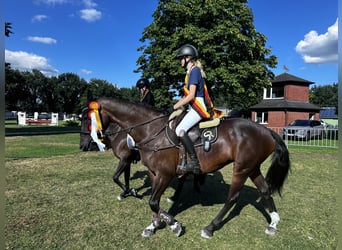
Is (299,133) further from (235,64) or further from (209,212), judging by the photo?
(209,212)

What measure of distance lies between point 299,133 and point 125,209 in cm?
1629

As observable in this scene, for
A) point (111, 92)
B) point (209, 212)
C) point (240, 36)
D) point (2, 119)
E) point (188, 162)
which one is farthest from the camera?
point (111, 92)

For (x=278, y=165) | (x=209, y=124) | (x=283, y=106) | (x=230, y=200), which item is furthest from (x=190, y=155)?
(x=283, y=106)

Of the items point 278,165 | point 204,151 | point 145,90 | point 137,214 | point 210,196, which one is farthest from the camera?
point 210,196

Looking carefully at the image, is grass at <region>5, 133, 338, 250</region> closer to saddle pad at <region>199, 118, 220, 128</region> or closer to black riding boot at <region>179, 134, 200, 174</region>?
black riding boot at <region>179, 134, 200, 174</region>

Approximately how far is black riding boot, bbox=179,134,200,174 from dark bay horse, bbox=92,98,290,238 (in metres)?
0.13

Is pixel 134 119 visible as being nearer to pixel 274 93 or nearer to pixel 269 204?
pixel 269 204

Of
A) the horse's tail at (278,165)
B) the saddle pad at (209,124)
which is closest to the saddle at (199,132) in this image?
the saddle pad at (209,124)

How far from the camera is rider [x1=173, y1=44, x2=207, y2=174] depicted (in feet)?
13.3

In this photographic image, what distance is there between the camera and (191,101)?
4.20m

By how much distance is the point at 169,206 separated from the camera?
18.1 ft

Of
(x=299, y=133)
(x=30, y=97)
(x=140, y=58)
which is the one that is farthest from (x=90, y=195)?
(x=30, y=97)

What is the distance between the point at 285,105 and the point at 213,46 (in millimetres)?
16585

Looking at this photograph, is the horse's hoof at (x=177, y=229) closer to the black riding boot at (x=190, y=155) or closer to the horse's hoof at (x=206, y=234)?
the horse's hoof at (x=206, y=234)
